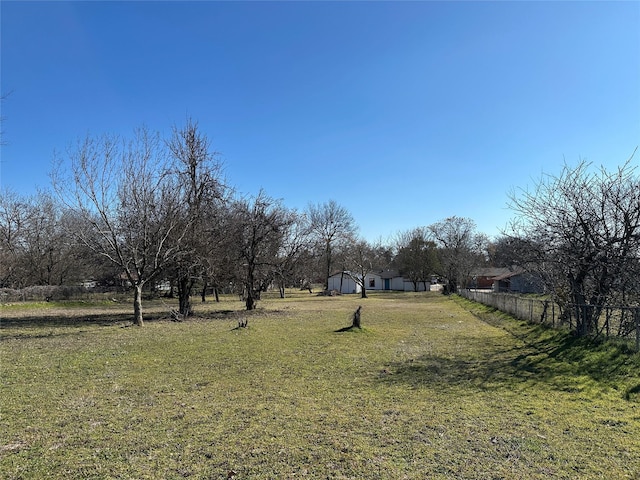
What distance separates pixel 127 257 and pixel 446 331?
41.0ft

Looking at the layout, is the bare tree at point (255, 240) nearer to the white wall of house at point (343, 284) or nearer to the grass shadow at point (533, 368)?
the grass shadow at point (533, 368)

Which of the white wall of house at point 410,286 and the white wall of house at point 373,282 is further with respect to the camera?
the white wall of house at point 373,282

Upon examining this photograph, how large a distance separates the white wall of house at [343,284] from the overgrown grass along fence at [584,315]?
1705 inches

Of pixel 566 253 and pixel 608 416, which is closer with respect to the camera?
pixel 608 416

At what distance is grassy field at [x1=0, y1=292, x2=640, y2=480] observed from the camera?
147 inches

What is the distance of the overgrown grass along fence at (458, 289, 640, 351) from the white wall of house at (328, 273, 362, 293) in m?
43.3

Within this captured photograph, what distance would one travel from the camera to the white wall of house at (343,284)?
202ft

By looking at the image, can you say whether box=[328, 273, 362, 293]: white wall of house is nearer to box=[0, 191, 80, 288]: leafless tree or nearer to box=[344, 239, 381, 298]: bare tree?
box=[344, 239, 381, 298]: bare tree

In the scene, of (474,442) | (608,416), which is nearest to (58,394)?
(474,442)

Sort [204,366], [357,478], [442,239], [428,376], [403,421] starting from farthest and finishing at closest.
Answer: [442,239], [204,366], [428,376], [403,421], [357,478]

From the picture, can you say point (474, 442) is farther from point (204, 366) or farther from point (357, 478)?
point (204, 366)

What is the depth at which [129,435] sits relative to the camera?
14.5ft

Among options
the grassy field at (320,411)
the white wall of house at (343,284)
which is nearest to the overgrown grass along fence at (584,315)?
the grassy field at (320,411)

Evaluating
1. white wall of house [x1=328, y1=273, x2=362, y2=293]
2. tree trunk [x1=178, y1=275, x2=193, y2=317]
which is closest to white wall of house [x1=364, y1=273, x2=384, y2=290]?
white wall of house [x1=328, y1=273, x2=362, y2=293]
